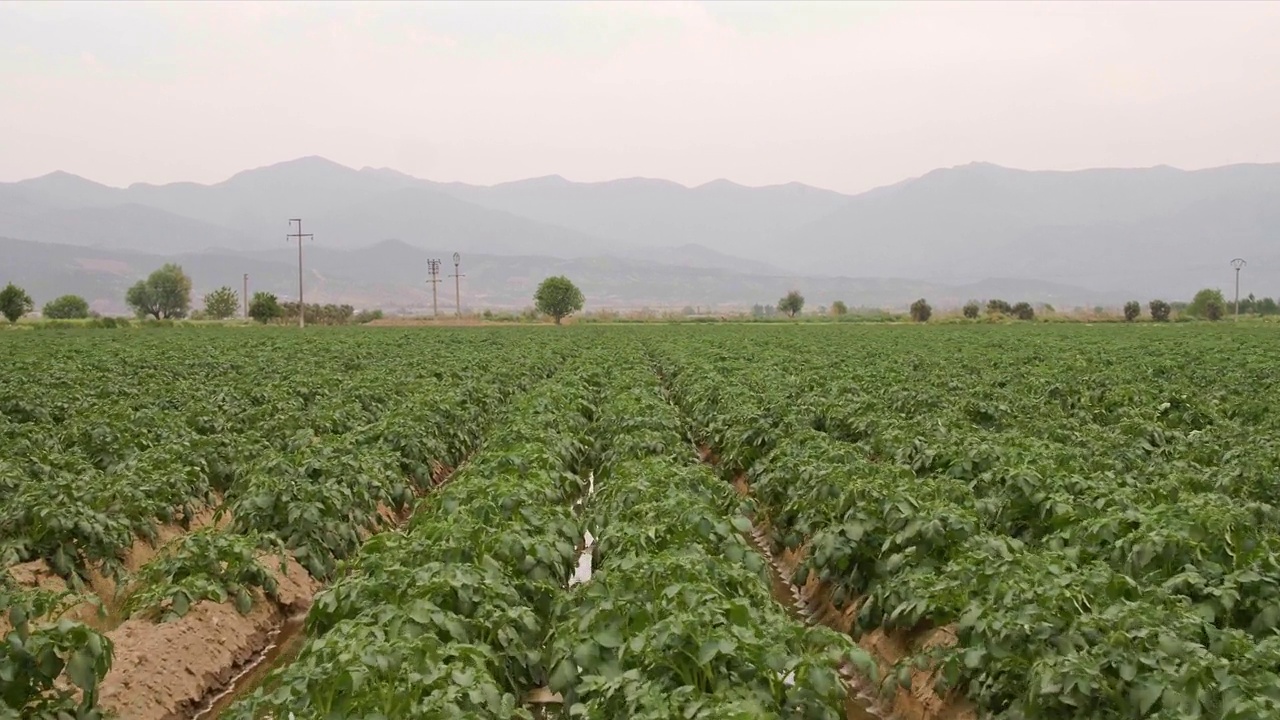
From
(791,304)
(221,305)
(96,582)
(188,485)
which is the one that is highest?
(221,305)

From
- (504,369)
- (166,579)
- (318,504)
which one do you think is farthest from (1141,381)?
(166,579)

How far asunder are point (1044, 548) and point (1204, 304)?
11420 cm

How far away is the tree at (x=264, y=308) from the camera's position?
94188 millimetres

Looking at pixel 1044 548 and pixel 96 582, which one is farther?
pixel 96 582

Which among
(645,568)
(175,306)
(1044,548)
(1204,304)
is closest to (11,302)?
(175,306)

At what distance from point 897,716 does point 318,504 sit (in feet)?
18.4

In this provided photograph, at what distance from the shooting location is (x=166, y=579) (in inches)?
331

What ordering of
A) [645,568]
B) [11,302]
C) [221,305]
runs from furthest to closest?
[221,305]
[11,302]
[645,568]

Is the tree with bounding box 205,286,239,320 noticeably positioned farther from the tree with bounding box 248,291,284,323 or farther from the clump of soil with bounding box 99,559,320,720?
the clump of soil with bounding box 99,559,320,720

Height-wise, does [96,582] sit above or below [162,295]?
below

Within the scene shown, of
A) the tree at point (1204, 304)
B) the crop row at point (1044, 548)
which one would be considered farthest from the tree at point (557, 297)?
the crop row at point (1044, 548)

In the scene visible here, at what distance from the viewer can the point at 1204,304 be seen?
107 m

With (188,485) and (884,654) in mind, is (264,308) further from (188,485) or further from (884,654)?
(884,654)

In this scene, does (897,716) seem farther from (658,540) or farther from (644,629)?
(644,629)
